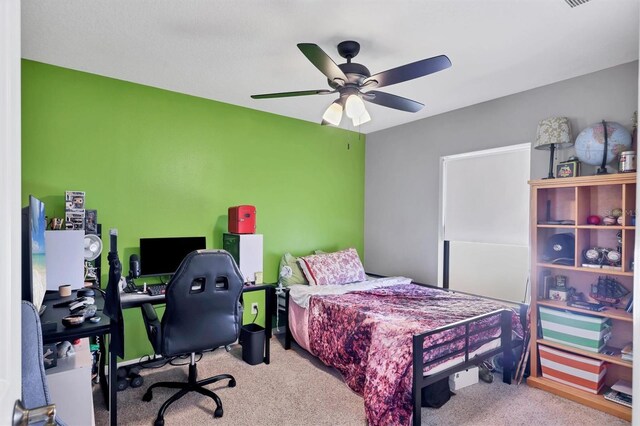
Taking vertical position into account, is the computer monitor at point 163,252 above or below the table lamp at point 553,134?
below

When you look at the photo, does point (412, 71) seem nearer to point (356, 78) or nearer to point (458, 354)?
point (356, 78)

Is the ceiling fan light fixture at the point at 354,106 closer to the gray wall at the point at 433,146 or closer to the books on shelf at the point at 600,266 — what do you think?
the gray wall at the point at 433,146

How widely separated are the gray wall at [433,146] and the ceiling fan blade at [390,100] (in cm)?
137

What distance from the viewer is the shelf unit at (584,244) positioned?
8.27 feet

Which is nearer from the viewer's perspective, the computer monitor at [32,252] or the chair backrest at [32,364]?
the chair backrest at [32,364]

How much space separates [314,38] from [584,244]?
2.57 m

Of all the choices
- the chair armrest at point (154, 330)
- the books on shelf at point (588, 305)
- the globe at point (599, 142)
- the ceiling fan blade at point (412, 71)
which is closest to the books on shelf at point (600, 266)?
the books on shelf at point (588, 305)

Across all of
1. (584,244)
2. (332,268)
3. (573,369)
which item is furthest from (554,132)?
(332,268)

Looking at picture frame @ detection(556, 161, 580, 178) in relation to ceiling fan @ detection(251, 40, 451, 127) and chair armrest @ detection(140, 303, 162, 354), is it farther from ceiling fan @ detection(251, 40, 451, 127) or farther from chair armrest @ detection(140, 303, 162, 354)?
chair armrest @ detection(140, 303, 162, 354)

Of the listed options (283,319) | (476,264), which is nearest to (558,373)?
(476,264)

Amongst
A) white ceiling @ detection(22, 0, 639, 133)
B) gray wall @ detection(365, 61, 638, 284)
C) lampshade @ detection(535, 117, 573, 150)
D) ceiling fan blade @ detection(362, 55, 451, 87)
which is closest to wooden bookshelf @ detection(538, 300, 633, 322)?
gray wall @ detection(365, 61, 638, 284)

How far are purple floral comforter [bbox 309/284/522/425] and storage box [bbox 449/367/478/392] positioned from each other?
34 centimetres

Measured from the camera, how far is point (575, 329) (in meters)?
2.72

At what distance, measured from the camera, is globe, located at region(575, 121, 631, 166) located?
2607 mm
